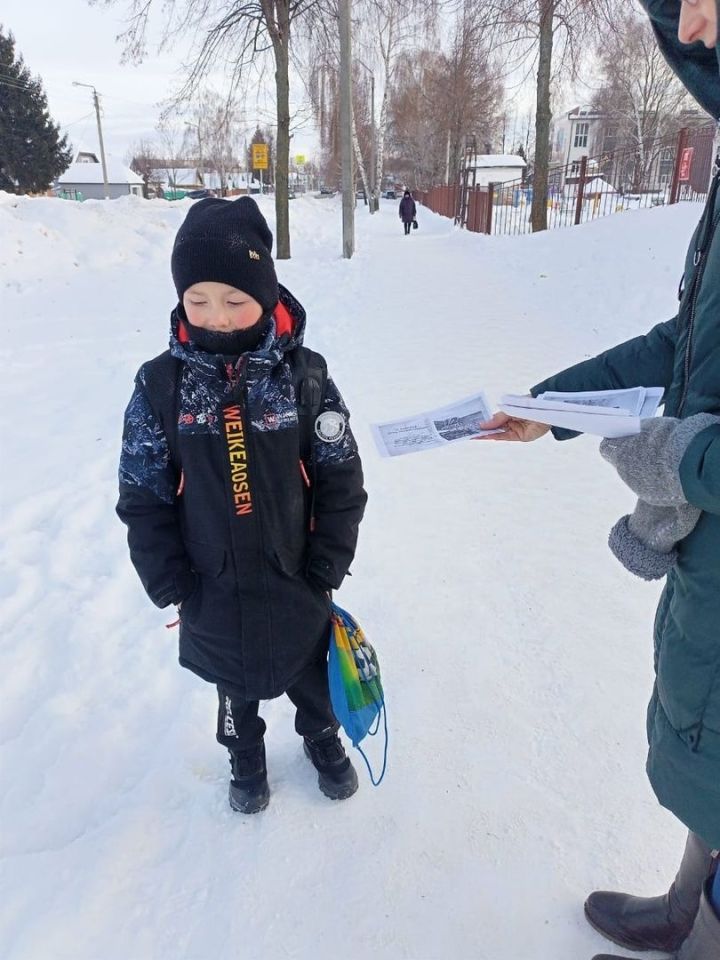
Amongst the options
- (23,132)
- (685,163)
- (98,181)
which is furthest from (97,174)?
(685,163)

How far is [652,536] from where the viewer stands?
1.26m

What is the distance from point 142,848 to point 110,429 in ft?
11.1

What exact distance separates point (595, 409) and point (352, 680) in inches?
43.3

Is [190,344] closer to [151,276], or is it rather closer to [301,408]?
[301,408]

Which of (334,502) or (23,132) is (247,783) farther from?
(23,132)

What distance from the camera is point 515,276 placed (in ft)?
39.0

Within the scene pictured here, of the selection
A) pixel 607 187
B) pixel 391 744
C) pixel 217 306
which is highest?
pixel 607 187

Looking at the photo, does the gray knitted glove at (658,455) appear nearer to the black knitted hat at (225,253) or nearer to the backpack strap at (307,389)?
the backpack strap at (307,389)

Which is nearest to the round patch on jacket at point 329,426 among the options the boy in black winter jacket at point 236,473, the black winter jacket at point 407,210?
the boy in black winter jacket at point 236,473

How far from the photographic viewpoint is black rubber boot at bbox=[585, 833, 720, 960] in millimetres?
1534

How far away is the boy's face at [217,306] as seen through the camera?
1686mm

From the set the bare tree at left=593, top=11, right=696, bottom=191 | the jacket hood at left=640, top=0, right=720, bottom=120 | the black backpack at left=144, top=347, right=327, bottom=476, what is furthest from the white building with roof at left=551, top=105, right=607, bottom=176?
the black backpack at left=144, top=347, right=327, bottom=476

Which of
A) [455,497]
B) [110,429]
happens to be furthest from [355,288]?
[455,497]

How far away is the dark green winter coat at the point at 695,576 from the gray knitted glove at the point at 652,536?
2 centimetres
